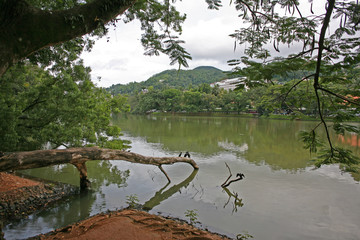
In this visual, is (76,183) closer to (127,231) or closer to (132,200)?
(132,200)

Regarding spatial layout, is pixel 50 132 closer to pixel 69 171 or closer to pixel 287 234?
pixel 69 171

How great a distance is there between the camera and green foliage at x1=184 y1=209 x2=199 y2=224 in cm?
446

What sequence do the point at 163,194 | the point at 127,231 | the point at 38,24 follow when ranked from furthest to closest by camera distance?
the point at 163,194 < the point at 127,231 < the point at 38,24

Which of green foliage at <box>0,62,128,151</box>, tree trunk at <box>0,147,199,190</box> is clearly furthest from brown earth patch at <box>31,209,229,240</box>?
green foliage at <box>0,62,128,151</box>

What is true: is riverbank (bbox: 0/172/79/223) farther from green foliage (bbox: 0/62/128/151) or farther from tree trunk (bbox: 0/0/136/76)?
tree trunk (bbox: 0/0/136/76)

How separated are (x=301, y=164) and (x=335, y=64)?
853cm

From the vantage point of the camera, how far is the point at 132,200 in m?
5.38

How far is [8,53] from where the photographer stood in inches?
67.7

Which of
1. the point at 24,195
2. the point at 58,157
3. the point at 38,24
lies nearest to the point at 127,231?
the point at 58,157

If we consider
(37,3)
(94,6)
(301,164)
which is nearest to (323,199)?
(301,164)

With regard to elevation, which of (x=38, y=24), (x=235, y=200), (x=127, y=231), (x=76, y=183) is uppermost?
(x=38, y=24)

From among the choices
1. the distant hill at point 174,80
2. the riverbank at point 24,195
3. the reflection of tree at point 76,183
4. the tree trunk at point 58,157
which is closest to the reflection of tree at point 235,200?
the tree trunk at point 58,157

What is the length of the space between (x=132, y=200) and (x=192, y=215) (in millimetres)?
1620

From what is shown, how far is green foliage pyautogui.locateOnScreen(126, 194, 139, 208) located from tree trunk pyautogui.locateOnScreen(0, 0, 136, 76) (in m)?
3.98
